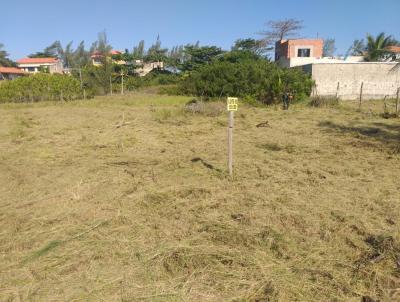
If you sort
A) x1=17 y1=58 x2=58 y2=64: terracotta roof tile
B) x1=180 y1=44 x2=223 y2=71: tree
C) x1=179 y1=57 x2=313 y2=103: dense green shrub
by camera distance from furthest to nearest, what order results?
x1=17 y1=58 x2=58 y2=64: terracotta roof tile → x1=180 y1=44 x2=223 y2=71: tree → x1=179 y1=57 x2=313 y2=103: dense green shrub

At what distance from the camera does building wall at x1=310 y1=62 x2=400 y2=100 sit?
18.9 metres

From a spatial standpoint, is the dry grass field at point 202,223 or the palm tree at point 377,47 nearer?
the dry grass field at point 202,223

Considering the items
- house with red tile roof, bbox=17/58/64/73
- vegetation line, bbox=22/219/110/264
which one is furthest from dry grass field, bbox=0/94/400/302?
house with red tile roof, bbox=17/58/64/73

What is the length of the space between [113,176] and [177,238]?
2193mm

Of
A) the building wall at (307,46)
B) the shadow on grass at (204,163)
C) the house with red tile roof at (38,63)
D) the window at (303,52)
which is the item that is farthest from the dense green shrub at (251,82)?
the house with red tile roof at (38,63)

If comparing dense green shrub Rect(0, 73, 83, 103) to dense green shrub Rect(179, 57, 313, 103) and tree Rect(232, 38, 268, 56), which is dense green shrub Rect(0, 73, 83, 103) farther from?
tree Rect(232, 38, 268, 56)

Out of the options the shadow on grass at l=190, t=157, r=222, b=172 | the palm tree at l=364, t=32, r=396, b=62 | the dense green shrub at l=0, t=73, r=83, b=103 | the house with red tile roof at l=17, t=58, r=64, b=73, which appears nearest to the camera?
the shadow on grass at l=190, t=157, r=222, b=172

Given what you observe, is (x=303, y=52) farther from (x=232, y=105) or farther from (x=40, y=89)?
(x=232, y=105)

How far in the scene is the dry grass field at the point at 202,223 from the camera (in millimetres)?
2375

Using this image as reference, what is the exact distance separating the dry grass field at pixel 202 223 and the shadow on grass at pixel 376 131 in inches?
9.7

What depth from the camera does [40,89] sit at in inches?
922

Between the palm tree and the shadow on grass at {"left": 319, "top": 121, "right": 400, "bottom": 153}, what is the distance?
931 inches

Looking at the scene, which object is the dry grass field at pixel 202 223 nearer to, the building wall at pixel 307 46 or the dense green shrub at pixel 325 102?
the dense green shrub at pixel 325 102

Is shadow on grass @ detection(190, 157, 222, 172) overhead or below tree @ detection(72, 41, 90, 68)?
below
